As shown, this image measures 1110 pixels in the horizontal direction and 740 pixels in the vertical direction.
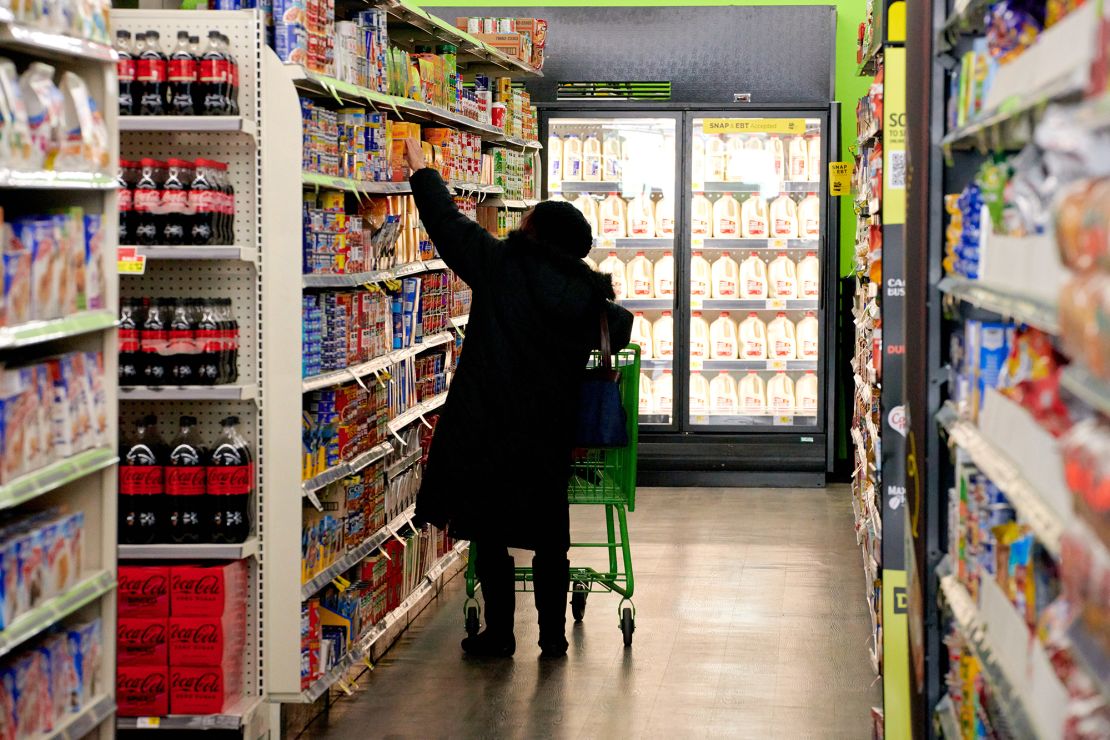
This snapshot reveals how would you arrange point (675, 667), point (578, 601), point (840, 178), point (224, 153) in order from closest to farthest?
point (224, 153), point (675, 667), point (578, 601), point (840, 178)

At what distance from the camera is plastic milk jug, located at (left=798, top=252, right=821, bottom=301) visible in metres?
9.84

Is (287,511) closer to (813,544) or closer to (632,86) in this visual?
(813,544)

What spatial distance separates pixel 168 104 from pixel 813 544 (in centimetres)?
475

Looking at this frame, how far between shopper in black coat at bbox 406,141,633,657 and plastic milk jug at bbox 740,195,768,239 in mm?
4660

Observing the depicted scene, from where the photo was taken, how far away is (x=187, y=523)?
4.29 meters

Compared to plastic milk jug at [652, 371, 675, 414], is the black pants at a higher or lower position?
lower

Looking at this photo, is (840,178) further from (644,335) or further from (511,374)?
(511,374)

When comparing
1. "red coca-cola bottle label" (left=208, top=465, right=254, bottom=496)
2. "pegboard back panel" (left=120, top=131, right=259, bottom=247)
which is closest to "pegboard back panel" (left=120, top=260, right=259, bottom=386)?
"pegboard back panel" (left=120, top=131, right=259, bottom=247)

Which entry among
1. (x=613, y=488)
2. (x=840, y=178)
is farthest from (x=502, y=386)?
(x=840, y=178)

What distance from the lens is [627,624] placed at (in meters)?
5.78

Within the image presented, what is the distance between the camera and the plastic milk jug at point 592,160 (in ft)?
32.9

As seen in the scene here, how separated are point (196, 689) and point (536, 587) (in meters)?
1.70

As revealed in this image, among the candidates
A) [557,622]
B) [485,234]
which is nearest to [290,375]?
[485,234]

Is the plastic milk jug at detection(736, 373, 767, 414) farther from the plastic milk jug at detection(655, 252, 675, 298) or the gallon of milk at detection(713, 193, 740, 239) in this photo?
the gallon of milk at detection(713, 193, 740, 239)
